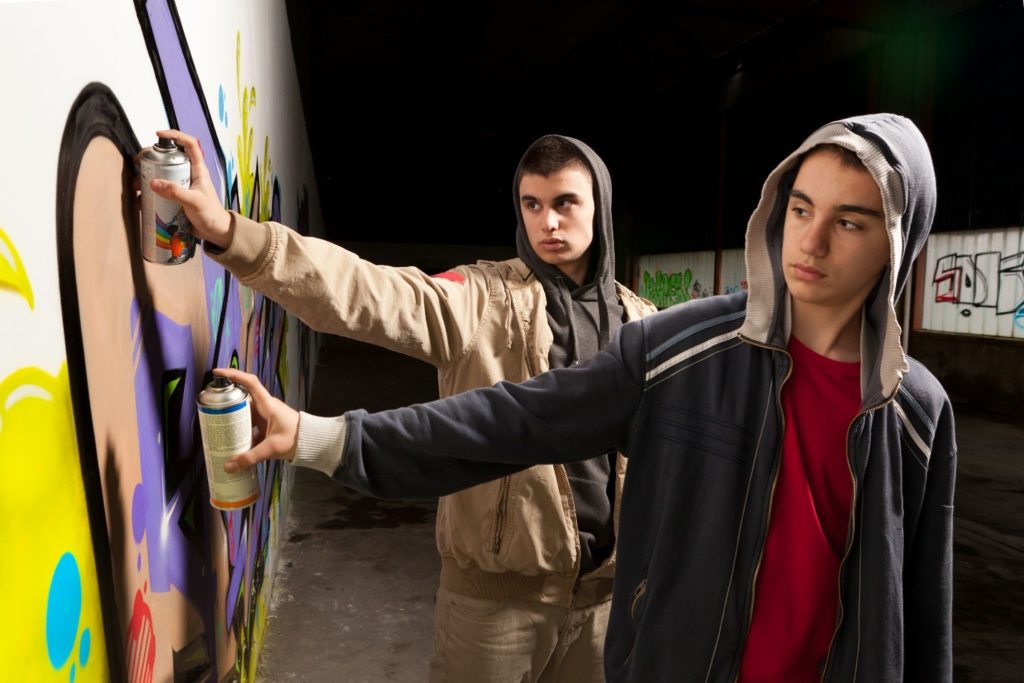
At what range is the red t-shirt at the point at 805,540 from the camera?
1478 mm

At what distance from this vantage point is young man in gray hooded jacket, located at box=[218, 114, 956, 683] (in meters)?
1.43

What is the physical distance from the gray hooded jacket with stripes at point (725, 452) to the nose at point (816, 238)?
0.37 feet

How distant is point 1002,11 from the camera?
378 inches

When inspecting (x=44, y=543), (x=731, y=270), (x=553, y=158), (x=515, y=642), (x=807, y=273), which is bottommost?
(x=515, y=642)

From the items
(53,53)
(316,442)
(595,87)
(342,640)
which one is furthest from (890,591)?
(595,87)

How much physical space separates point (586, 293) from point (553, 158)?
0.44 metres

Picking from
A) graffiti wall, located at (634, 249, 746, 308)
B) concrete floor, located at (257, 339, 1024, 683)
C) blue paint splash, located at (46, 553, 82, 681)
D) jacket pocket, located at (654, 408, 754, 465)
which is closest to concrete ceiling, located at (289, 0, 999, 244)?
graffiti wall, located at (634, 249, 746, 308)

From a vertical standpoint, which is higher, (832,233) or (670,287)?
(832,233)

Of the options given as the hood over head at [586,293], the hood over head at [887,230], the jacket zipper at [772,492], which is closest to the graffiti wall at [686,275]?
the hood over head at [586,293]

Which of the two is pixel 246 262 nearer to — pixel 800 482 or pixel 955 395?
pixel 800 482

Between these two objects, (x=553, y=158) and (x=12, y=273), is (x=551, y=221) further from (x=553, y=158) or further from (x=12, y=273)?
(x=12, y=273)

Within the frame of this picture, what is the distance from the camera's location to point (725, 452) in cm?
150

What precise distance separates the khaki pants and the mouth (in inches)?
46.8

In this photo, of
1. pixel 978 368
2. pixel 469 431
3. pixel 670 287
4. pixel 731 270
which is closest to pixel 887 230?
pixel 469 431
